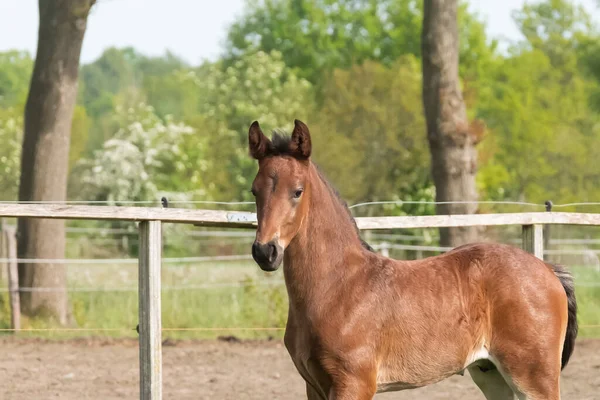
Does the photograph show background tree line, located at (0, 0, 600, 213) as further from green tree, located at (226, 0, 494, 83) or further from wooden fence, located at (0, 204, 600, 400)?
wooden fence, located at (0, 204, 600, 400)

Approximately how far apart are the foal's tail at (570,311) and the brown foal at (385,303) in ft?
0.28

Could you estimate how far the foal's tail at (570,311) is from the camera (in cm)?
497

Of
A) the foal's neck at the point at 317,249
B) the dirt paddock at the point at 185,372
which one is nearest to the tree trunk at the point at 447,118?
the dirt paddock at the point at 185,372

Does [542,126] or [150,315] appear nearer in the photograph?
[150,315]

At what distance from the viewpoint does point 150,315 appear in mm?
5477

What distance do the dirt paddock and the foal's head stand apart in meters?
3.32

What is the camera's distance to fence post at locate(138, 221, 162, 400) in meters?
5.46

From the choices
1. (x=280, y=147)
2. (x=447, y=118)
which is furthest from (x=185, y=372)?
(x=447, y=118)

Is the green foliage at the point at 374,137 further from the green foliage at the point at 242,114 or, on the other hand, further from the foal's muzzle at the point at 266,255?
the foal's muzzle at the point at 266,255

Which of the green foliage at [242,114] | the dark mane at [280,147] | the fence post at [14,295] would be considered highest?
the green foliage at [242,114]

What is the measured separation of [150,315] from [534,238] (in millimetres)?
2825

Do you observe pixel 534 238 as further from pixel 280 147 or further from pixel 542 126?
pixel 542 126

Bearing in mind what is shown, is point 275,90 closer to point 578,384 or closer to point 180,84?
point 578,384

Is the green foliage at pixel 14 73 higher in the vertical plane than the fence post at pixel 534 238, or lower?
higher
